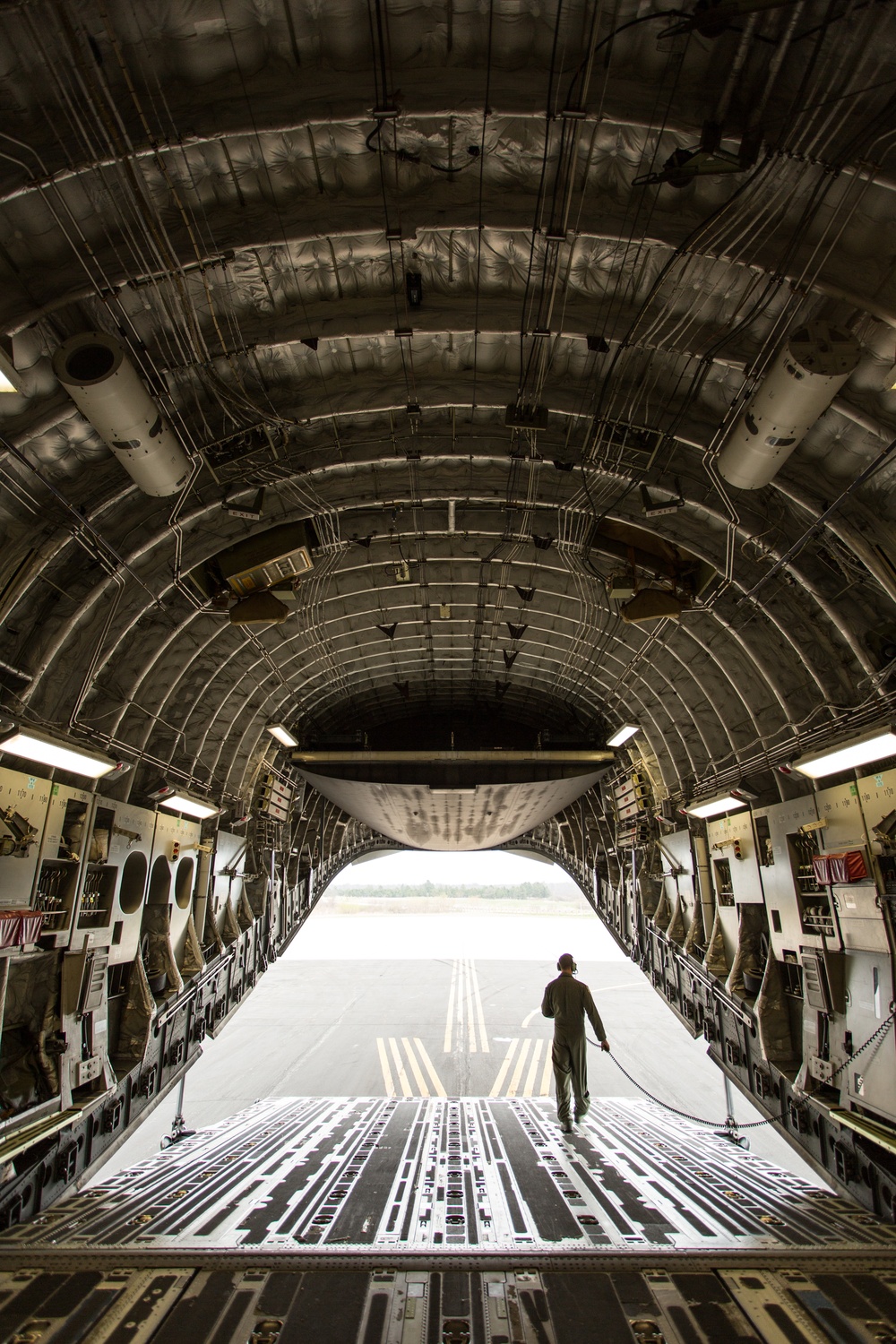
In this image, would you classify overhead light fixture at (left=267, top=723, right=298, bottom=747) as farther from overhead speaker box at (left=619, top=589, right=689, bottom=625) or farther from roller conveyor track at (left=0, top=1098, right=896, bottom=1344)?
overhead speaker box at (left=619, top=589, right=689, bottom=625)

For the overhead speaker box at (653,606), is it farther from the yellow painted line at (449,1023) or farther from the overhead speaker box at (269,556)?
the yellow painted line at (449,1023)

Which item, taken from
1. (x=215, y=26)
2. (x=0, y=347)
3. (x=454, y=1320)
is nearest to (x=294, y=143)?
(x=215, y=26)

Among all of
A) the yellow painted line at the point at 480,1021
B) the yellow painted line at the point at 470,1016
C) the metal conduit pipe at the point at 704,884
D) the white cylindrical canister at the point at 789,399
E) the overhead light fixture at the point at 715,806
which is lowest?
the yellow painted line at the point at 480,1021

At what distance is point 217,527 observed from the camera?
29.1 ft


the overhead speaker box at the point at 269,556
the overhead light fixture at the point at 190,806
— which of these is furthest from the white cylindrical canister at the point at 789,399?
the overhead light fixture at the point at 190,806

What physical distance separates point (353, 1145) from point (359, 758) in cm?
931

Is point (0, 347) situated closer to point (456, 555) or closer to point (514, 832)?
point (456, 555)

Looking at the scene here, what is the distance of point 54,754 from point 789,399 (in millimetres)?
8046

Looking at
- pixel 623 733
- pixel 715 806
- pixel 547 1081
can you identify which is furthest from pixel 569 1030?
pixel 547 1081

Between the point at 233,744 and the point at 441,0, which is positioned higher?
the point at 441,0

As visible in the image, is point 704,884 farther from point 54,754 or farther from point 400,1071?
point 400,1071

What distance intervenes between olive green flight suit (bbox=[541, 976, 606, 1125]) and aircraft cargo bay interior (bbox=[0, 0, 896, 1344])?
9 cm

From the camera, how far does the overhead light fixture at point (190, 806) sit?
1124cm

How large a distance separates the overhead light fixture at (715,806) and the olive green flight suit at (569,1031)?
395cm
